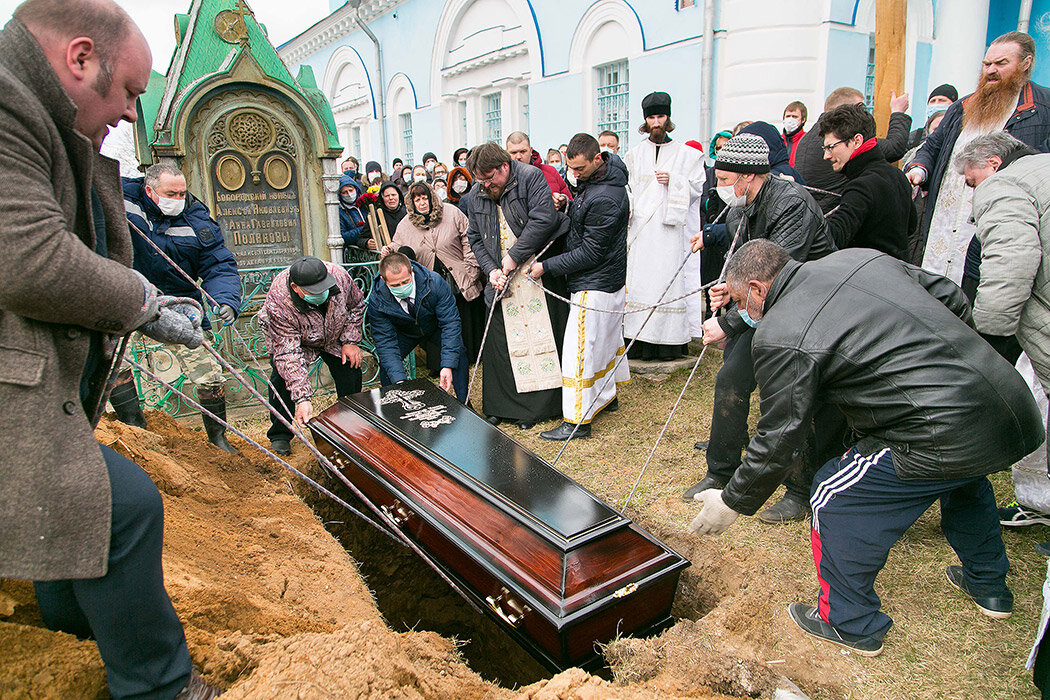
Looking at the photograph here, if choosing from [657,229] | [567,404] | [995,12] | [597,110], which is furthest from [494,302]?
[995,12]

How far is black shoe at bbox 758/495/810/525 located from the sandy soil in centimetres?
35

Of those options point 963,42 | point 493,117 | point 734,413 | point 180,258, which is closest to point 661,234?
point 734,413

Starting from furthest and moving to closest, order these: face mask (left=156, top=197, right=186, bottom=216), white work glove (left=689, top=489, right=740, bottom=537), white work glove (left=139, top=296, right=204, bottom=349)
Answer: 1. face mask (left=156, top=197, right=186, bottom=216)
2. white work glove (left=689, top=489, right=740, bottom=537)
3. white work glove (left=139, top=296, right=204, bottom=349)

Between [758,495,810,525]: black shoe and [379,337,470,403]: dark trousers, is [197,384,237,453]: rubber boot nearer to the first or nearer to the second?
[379,337,470,403]: dark trousers

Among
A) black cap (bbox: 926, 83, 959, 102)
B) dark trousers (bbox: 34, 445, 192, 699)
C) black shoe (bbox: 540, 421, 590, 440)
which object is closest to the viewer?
dark trousers (bbox: 34, 445, 192, 699)

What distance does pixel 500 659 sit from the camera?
2.72 metres

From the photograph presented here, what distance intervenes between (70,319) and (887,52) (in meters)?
5.58

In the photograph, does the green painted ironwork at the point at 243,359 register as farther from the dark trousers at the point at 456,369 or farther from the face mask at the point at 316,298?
the face mask at the point at 316,298

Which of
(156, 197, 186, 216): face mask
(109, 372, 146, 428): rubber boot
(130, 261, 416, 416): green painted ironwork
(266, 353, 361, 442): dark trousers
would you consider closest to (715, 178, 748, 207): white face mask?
(266, 353, 361, 442): dark trousers

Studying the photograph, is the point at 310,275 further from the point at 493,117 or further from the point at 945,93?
the point at 493,117

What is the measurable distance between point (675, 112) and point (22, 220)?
25.8 ft

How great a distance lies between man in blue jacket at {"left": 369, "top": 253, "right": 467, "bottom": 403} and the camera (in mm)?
3859

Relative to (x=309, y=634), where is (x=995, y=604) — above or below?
below

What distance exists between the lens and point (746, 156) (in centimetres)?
298
